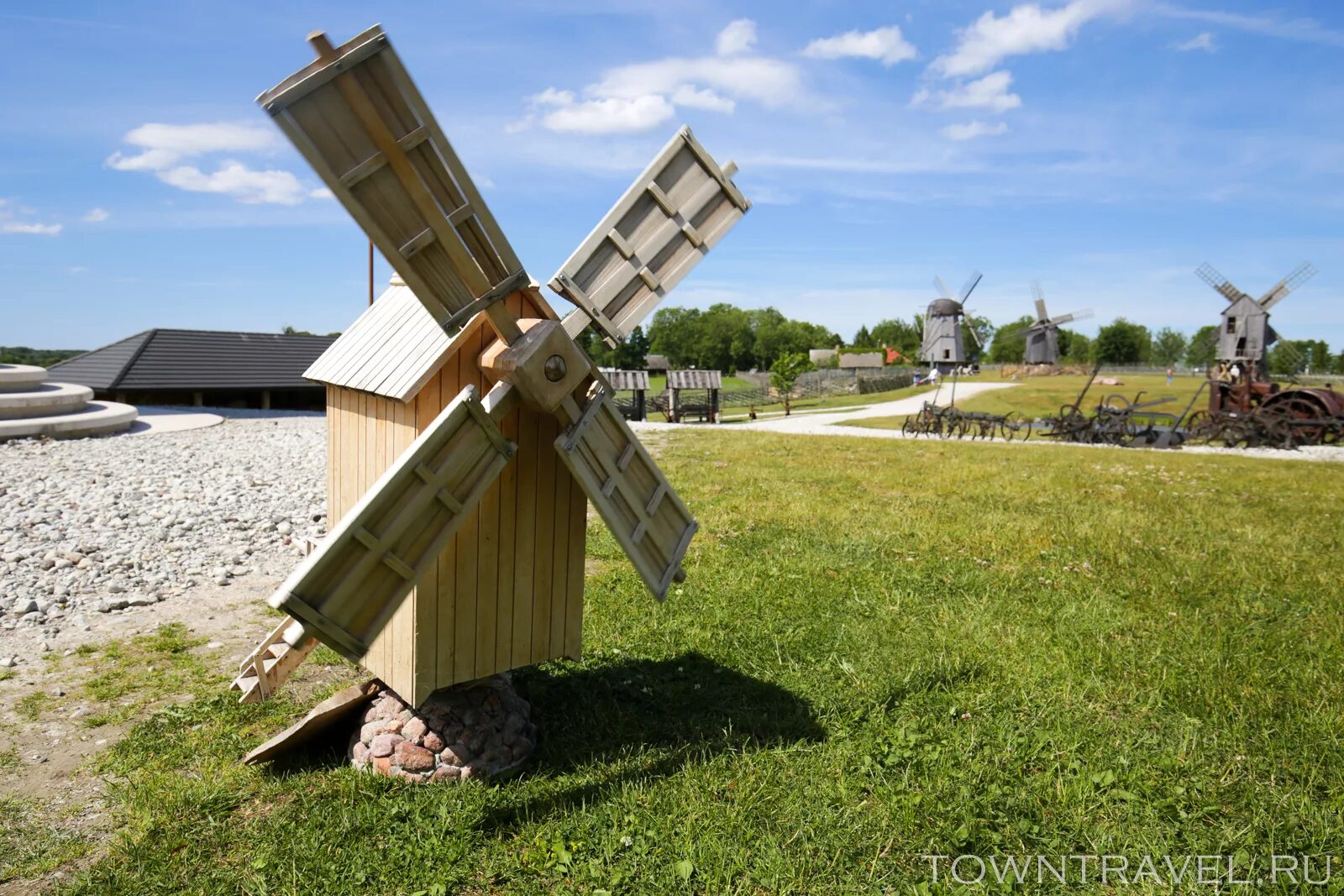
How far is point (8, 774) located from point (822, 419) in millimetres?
29891

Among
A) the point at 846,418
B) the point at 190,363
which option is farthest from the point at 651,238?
the point at 846,418

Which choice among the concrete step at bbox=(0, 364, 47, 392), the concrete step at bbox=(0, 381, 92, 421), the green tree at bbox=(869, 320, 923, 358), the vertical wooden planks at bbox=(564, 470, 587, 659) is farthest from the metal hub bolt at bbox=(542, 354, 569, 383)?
the green tree at bbox=(869, 320, 923, 358)

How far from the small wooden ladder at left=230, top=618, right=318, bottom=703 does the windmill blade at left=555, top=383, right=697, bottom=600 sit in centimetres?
189

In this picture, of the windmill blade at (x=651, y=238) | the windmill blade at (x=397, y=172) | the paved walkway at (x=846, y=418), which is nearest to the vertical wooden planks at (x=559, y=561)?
the windmill blade at (x=651, y=238)

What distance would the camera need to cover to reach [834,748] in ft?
14.1

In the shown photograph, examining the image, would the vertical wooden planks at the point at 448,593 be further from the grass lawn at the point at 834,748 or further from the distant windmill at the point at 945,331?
the distant windmill at the point at 945,331

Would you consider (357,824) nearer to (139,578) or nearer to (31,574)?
(139,578)

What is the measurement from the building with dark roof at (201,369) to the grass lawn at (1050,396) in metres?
19.4

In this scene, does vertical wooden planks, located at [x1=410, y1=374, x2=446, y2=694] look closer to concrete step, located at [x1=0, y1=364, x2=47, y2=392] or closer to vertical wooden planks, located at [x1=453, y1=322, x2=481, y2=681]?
vertical wooden planks, located at [x1=453, y1=322, x2=481, y2=681]

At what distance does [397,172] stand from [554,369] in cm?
103

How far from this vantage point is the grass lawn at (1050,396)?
34094mm

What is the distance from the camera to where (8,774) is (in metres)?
4.09

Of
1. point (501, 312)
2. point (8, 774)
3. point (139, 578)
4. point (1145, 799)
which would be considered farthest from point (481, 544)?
point (139, 578)

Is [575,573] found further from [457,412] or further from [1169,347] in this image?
[1169,347]
